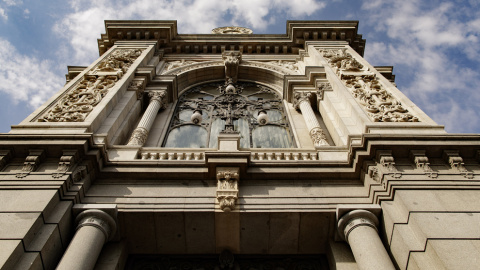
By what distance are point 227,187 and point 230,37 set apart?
45.8 ft

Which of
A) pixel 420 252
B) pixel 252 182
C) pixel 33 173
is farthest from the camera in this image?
pixel 252 182

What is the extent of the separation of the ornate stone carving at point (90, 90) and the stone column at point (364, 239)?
7.58 metres

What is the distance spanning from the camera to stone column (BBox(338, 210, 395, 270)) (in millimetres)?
6695

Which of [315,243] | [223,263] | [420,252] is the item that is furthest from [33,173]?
[420,252]

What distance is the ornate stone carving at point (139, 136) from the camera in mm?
11364

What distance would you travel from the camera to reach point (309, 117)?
13305mm

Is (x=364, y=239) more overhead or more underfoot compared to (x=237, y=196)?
more underfoot

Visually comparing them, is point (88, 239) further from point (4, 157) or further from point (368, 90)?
point (368, 90)

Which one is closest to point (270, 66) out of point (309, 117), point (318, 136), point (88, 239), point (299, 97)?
point (299, 97)

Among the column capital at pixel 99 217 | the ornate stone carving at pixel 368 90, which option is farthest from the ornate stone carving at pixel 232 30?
the column capital at pixel 99 217

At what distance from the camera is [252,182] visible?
894 cm

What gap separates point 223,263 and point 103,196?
3.06 metres

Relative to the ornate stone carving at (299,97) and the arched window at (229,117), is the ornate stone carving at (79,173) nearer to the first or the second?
the arched window at (229,117)

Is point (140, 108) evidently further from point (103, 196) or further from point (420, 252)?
point (420, 252)
